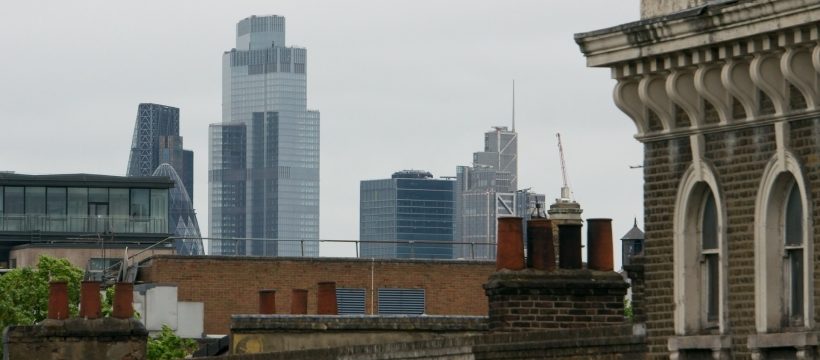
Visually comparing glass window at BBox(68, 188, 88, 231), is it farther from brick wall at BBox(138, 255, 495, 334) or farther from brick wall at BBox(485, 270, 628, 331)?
brick wall at BBox(485, 270, 628, 331)

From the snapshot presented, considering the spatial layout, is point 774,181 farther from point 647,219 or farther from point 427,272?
point 427,272

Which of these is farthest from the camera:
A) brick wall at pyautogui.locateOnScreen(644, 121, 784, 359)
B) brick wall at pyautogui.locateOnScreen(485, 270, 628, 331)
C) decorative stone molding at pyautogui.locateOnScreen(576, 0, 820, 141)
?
brick wall at pyautogui.locateOnScreen(485, 270, 628, 331)

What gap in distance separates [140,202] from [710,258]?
12729 cm

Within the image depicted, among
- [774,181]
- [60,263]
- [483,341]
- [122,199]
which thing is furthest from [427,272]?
[774,181]

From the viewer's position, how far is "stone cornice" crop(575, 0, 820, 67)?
2613 centimetres

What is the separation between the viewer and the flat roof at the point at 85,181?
15388cm

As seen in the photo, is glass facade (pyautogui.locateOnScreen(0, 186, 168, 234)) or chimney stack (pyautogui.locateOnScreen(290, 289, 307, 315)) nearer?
chimney stack (pyautogui.locateOnScreen(290, 289, 307, 315))

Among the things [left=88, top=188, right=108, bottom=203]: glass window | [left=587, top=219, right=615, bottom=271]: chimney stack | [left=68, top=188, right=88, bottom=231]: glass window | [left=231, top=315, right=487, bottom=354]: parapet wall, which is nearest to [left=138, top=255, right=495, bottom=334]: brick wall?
[left=88, top=188, right=108, bottom=203]: glass window

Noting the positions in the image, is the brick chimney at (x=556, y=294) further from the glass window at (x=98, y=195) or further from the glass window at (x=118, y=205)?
the glass window at (x=98, y=195)

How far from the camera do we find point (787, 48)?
26.3 m

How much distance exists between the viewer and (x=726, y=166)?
2786cm

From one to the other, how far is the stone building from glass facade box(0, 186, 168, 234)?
12505cm

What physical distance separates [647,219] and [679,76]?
1604 mm

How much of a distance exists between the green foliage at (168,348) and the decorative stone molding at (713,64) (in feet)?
176
